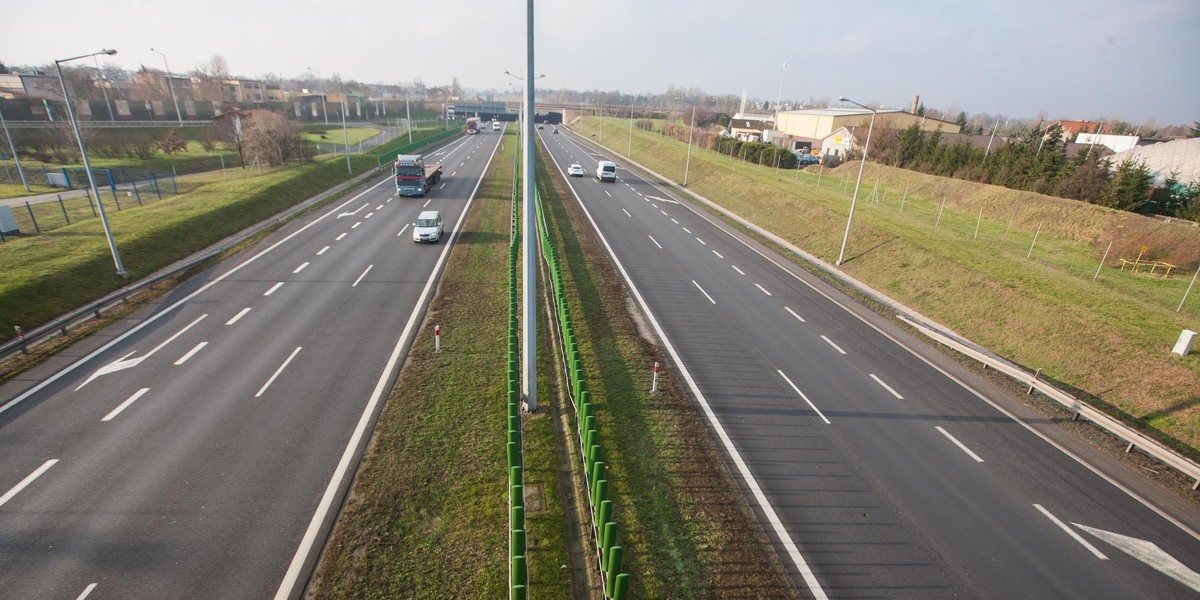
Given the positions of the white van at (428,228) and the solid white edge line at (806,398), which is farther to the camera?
the white van at (428,228)

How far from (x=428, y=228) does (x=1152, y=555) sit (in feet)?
101

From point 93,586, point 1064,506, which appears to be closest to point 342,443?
point 93,586

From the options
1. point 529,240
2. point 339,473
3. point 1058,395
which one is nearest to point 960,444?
point 1058,395

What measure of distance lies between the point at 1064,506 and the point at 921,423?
3544 millimetres

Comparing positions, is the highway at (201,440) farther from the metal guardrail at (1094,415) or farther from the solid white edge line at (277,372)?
the metal guardrail at (1094,415)

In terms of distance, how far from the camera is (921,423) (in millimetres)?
14781

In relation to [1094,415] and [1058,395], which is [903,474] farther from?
[1058,395]

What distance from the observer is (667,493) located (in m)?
11.3

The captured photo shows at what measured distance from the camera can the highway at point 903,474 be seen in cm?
991

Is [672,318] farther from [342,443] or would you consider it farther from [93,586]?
[93,586]

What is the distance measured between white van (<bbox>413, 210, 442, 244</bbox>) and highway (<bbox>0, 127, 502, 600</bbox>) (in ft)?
24.5

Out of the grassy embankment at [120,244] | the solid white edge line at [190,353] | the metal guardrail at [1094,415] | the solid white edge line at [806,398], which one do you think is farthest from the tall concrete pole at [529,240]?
the grassy embankment at [120,244]

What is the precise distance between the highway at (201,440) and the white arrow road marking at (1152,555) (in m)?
16.3

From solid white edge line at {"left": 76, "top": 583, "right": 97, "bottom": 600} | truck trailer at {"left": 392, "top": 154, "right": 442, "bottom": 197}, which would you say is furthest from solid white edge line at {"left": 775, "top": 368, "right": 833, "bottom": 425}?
truck trailer at {"left": 392, "top": 154, "right": 442, "bottom": 197}
